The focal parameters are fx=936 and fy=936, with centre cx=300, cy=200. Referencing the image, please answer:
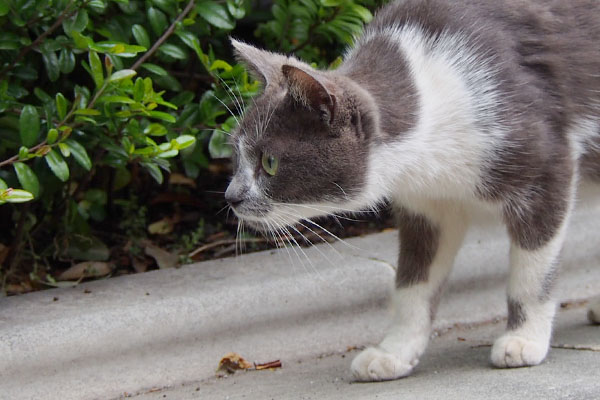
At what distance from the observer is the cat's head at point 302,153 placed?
290 centimetres

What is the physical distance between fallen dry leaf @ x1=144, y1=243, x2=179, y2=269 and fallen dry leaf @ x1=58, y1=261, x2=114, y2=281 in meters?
0.20

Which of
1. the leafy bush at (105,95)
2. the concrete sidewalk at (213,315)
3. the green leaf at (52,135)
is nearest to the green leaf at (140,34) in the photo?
the leafy bush at (105,95)

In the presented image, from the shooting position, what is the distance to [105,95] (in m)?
3.24

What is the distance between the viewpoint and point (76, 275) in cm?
396

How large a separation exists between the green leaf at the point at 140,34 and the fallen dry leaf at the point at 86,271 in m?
1.03

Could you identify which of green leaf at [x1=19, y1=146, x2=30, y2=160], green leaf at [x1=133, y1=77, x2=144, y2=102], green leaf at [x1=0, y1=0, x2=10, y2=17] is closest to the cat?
green leaf at [x1=133, y1=77, x2=144, y2=102]

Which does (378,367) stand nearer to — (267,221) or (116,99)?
(267,221)

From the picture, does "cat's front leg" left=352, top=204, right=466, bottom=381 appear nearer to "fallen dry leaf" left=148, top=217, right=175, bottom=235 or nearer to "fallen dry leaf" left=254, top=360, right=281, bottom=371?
"fallen dry leaf" left=254, top=360, right=281, bottom=371

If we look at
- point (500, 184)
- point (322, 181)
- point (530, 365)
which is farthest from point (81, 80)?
point (530, 365)

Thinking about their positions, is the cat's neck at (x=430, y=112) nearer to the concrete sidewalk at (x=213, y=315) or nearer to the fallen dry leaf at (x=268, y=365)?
the concrete sidewalk at (x=213, y=315)

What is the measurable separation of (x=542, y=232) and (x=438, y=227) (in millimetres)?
445

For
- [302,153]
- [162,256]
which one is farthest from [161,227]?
[302,153]

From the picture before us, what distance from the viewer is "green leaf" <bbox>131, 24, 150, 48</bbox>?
352cm

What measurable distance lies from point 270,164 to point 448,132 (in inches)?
24.5
